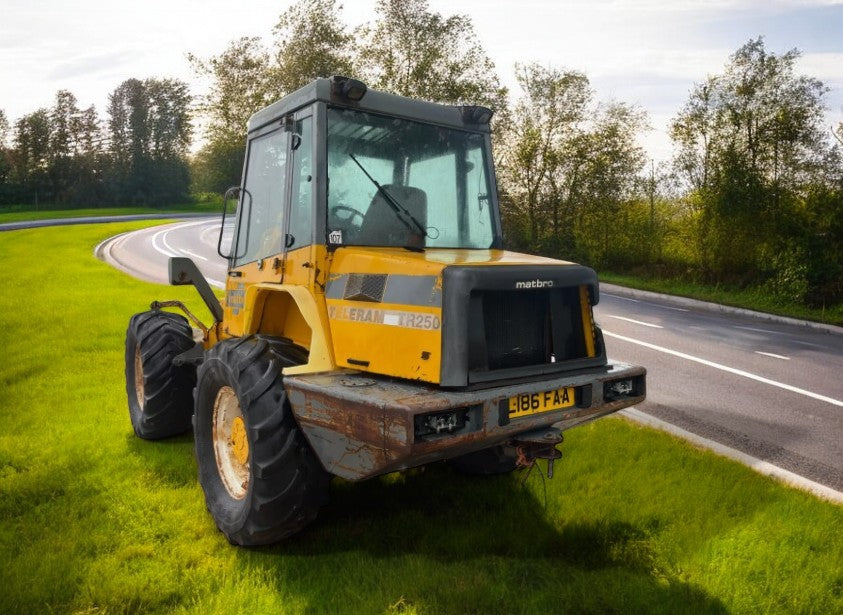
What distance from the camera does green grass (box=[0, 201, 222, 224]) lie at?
48469 millimetres

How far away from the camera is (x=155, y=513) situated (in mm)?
4777

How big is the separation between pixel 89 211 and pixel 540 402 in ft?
192

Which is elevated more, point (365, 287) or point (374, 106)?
point (374, 106)

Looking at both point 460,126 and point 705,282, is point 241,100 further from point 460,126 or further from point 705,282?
point 460,126

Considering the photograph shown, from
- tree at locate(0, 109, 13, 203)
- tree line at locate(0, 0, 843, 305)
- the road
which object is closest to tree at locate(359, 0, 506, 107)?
tree line at locate(0, 0, 843, 305)

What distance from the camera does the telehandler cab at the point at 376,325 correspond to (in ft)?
12.3

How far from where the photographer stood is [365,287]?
4047mm

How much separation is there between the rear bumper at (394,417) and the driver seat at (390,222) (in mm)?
891

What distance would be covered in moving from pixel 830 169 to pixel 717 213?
3053mm

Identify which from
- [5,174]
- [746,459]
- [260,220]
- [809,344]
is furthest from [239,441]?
[5,174]

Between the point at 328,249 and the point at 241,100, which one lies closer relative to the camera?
the point at 328,249

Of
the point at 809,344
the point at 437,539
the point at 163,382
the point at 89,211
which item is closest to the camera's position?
the point at 437,539

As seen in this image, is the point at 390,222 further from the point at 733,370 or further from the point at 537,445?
the point at 733,370

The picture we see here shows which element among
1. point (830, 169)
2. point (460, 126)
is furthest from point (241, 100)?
point (460, 126)
